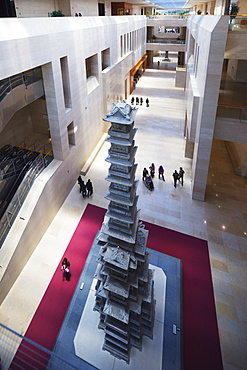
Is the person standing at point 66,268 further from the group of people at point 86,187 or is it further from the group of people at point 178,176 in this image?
the group of people at point 178,176

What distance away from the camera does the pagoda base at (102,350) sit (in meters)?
8.58

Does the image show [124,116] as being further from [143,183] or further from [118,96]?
[118,96]

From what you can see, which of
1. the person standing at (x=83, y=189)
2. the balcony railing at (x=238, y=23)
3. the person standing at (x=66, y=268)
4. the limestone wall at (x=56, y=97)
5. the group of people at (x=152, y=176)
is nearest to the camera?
the limestone wall at (x=56, y=97)

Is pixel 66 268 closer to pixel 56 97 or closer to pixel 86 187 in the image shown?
pixel 86 187

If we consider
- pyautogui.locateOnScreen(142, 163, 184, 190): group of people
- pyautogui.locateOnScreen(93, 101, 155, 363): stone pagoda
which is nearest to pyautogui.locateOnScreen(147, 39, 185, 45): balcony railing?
pyautogui.locateOnScreen(142, 163, 184, 190): group of people

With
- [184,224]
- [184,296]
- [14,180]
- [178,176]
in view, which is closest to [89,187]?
[14,180]

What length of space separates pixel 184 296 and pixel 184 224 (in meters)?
4.41

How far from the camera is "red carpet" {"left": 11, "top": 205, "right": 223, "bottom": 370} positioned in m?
8.95

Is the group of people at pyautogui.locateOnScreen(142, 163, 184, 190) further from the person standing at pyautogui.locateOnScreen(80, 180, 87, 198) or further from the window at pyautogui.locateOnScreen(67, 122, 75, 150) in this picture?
the window at pyautogui.locateOnScreen(67, 122, 75, 150)

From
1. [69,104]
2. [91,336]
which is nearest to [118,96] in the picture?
[69,104]

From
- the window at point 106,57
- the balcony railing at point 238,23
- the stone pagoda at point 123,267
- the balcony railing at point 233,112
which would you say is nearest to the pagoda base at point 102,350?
the stone pagoda at point 123,267

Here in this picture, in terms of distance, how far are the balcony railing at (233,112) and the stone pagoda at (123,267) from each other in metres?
8.20

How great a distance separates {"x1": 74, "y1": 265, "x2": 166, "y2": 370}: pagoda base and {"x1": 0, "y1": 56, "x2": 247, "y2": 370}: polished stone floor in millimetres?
2200

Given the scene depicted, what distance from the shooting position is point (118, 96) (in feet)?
87.2
